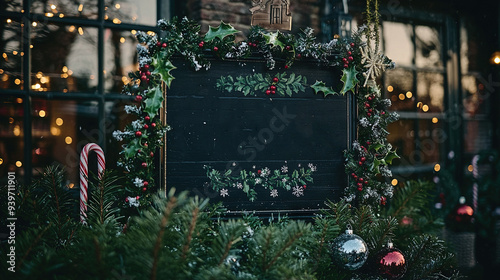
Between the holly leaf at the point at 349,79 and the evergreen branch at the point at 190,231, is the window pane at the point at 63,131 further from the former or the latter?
the evergreen branch at the point at 190,231

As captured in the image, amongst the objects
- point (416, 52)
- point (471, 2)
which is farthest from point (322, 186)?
point (471, 2)

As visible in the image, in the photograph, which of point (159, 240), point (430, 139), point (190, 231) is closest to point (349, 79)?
point (190, 231)

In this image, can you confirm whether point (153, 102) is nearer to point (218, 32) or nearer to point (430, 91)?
point (218, 32)

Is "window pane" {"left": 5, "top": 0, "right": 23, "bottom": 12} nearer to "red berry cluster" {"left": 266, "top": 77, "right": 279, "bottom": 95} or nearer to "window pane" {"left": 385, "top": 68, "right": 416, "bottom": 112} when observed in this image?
"red berry cluster" {"left": 266, "top": 77, "right": 279, "bottom": 95}

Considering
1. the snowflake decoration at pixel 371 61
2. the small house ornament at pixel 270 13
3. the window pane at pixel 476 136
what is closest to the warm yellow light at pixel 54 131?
the small house ornament at pixel 270 13

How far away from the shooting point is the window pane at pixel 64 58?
9.21ft

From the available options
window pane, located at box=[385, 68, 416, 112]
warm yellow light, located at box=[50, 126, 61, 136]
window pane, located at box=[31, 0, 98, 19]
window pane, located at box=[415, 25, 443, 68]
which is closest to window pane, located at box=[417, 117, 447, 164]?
window pane, located at box=[385, 68, 416, 112]

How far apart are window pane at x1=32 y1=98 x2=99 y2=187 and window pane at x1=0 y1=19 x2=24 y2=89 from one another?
0.18 m

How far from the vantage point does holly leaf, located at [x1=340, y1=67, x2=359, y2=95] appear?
221 cm

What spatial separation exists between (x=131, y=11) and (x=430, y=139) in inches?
122

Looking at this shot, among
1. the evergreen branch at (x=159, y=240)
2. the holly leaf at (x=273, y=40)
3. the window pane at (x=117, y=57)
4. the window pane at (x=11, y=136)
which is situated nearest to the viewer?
the evergreen branch at (x=159, y=240)

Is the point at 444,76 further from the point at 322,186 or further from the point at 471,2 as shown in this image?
the point at 322,186

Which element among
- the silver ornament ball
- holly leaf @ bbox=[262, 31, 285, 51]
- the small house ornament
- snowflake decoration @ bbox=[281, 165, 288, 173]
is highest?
the small house ornament

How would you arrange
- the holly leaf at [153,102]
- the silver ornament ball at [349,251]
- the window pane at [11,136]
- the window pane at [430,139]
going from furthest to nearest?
the window pane at [430,139] → the window pane at [11,136] → the holly leaf at [153,102] → the silver ornament ball at [349,251]
